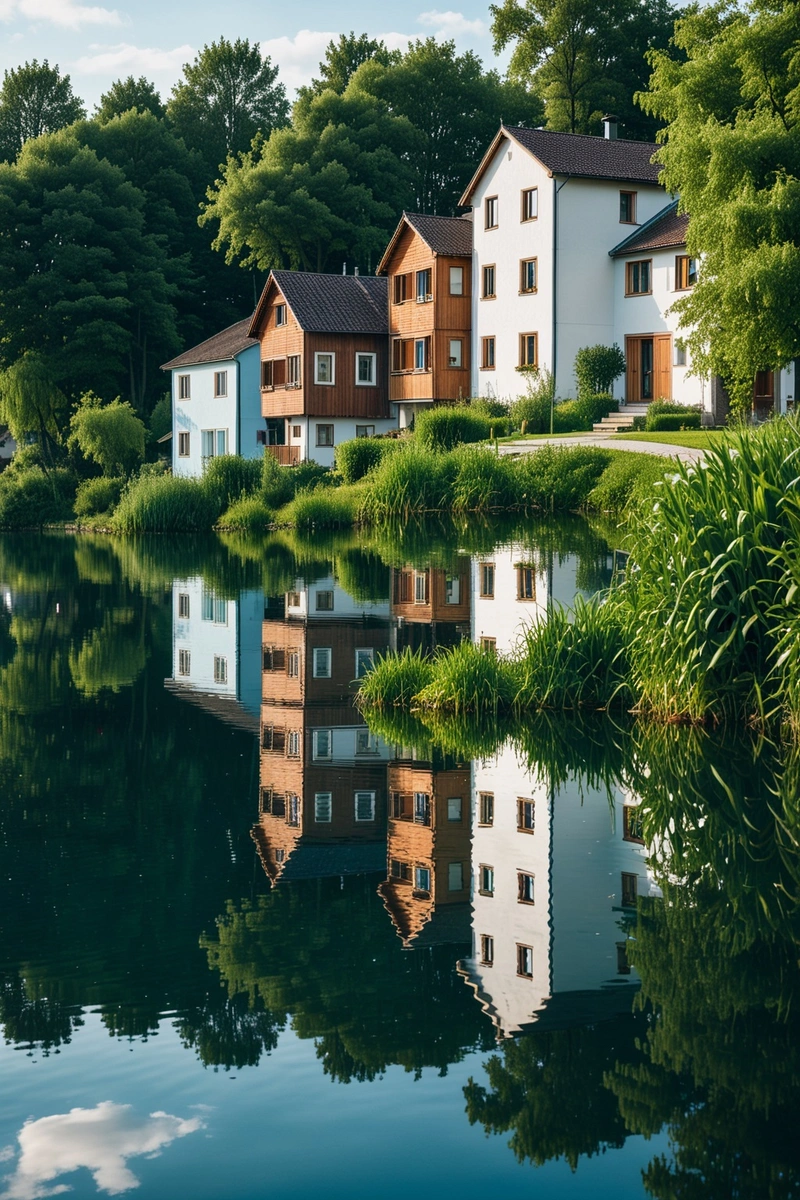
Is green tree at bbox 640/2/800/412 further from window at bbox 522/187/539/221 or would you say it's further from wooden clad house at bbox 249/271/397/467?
wooden clad house at bbox 249/271/397/467

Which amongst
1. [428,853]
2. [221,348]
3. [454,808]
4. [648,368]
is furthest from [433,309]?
[428,853]

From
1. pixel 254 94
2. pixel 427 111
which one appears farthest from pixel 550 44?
pixel 254 94

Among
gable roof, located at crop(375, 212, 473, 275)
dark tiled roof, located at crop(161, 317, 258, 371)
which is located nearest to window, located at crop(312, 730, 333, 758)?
gable roof, located at crop(375, 212, 473, 275)

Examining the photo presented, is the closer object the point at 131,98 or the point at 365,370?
the point at 365,370

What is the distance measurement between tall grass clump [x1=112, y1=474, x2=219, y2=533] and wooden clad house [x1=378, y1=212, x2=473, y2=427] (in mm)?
11298

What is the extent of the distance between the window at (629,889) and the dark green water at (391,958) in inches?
1.0

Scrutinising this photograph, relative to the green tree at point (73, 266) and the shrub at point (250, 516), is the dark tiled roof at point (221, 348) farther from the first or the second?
the shrub at point (250, 516)

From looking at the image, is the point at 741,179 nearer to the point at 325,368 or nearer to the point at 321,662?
the point at 321,662

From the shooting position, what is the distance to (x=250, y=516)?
47781 millimetres

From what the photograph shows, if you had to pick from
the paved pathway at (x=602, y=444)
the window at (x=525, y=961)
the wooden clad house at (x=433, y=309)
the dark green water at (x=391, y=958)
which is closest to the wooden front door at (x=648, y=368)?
the paved pathway at (x=602, y=444)

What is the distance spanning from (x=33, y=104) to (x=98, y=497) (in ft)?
130

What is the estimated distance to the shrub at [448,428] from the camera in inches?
1843

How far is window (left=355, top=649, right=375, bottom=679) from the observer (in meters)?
18.2

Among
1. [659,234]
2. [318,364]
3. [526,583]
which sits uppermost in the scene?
[659,234]
